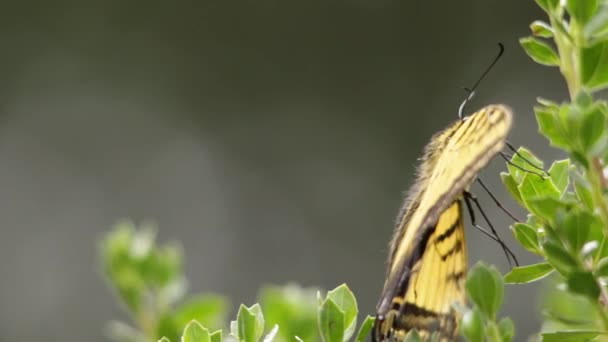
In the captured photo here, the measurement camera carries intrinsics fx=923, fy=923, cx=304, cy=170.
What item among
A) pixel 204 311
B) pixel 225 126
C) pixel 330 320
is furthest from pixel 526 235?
pixel 225 126

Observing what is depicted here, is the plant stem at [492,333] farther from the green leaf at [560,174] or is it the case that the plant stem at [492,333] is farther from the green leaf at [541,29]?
the green leaf at [541,29]

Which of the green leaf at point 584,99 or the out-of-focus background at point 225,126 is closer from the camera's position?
the green leaf at point 584,99

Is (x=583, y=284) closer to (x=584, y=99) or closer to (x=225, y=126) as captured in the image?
(x=584, y=99)

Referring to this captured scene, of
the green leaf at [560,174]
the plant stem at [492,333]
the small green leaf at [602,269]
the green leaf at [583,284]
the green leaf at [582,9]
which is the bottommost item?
the plant stem at [492,333]

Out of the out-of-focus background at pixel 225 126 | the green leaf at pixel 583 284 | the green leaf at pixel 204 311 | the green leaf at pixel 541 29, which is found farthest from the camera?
the out-of-focus background at pixel 225 126

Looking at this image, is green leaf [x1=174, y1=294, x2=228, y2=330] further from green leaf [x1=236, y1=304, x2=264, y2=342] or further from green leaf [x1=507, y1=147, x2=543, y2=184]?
green leaf [x1=507, y1=147, x2=543, y2=184]

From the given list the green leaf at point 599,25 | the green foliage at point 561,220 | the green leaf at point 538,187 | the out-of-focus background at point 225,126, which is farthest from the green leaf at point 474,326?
the out-of-focus background at point 225,126
